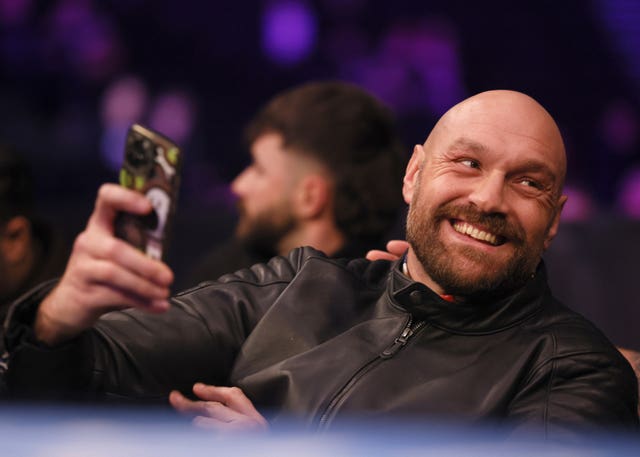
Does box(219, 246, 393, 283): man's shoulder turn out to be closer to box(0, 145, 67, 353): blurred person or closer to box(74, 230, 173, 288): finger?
box(74, 230, 173, 288): finger

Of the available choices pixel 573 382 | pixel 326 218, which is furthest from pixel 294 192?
pixel 573 382

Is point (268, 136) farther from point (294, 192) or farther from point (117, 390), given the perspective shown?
point (117, 390)

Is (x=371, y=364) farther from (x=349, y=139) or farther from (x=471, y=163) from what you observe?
(x=349, y=139)

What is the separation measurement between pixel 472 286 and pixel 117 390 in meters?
0.56

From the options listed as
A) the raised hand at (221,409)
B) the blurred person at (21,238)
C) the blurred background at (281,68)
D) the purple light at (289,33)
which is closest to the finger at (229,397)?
the raised hand at (221,409)

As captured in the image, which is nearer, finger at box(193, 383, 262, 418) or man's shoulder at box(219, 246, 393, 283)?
finger at box(193, 383, 262, 418)

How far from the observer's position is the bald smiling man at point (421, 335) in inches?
55.6

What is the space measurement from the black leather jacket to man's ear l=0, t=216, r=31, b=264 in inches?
37.4

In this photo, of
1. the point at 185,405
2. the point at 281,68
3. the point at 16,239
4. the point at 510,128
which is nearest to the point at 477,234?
the point at 510,128

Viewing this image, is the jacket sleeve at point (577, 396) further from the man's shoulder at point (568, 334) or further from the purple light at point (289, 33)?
the purple light at point (289, 33)

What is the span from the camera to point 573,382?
1.42m

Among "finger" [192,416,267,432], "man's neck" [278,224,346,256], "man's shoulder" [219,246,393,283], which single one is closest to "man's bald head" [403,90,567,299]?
"man's shoulder" [219,246,393,283]

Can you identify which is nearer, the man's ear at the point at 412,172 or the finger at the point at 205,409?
the finger at the point at 205,409

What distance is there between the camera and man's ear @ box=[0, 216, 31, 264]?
2492mm
